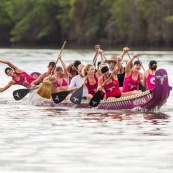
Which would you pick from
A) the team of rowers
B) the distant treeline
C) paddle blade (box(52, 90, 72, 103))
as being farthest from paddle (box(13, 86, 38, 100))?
the distant treeline

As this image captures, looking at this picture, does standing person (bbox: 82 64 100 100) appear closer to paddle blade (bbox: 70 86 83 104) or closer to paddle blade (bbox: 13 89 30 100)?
paddle blade (bbox: 70 86 83 104)

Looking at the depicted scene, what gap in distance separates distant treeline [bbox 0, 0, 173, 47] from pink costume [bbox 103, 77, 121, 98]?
6088 centimetres

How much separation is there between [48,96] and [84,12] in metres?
77.8

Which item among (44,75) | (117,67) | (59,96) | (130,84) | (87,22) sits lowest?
(59,96)

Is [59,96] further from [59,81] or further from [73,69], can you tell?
[73,69]

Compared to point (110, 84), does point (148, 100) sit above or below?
below

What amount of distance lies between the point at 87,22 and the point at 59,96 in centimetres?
7629

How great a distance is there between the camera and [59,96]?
920 inches

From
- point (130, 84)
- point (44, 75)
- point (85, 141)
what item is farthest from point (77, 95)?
point (85, 141)

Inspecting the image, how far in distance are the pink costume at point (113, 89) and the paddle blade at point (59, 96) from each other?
1453 millimetres

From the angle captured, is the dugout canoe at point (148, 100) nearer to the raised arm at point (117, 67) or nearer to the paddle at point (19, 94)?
the raised arm at point (117, 67)

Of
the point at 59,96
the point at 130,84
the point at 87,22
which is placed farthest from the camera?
the point at 87,22

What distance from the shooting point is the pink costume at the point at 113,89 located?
71.5 ft

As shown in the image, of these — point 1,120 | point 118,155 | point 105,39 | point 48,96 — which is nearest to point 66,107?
point 48,96
